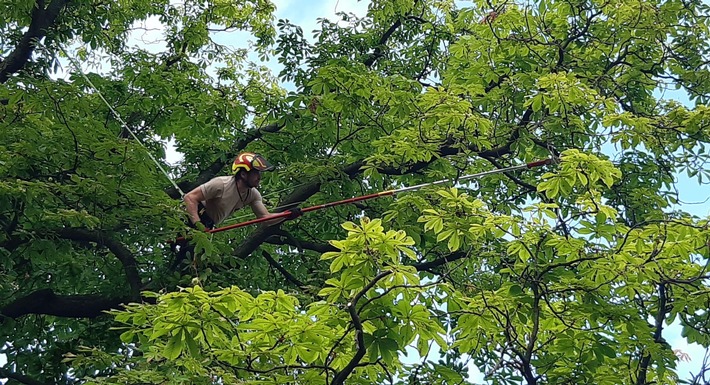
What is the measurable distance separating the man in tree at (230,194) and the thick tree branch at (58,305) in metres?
1.02

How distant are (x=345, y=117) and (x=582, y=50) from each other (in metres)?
2.62

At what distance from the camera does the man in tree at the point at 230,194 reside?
666 centimetres

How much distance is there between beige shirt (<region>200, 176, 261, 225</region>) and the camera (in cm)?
674

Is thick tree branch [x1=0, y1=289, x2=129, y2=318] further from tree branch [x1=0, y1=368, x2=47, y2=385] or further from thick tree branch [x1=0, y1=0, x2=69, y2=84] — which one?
thick tree branch [x1=0, y1=0, x2=69, y2=84]

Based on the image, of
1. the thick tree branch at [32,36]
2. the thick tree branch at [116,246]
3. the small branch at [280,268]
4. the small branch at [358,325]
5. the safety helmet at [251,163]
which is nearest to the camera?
the small branch at [358,325]

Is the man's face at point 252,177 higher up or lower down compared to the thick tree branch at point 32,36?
lower down

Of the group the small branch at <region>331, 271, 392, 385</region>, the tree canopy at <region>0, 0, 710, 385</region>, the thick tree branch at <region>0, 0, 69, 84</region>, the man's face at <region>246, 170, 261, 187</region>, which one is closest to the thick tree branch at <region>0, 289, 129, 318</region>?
the tree canopy at <region>0, 0, 710, 385</region>

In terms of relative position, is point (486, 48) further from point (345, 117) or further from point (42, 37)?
point (42, 37)

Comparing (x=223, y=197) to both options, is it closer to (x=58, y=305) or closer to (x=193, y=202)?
(x=193, y=202)

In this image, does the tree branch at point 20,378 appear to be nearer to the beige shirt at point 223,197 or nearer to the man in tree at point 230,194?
A: the man in tree at point 230,194

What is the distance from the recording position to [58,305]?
659 centimetres

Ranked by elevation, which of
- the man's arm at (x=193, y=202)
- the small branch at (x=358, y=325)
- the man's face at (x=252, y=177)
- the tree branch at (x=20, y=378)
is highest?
the man's face at (x=252, y=177)

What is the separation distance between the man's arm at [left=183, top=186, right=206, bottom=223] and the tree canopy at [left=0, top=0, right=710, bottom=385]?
0.19 meters

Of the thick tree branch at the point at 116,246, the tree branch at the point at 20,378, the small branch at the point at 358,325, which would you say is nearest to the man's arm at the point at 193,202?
the thick tree branch at the point at 116,246
